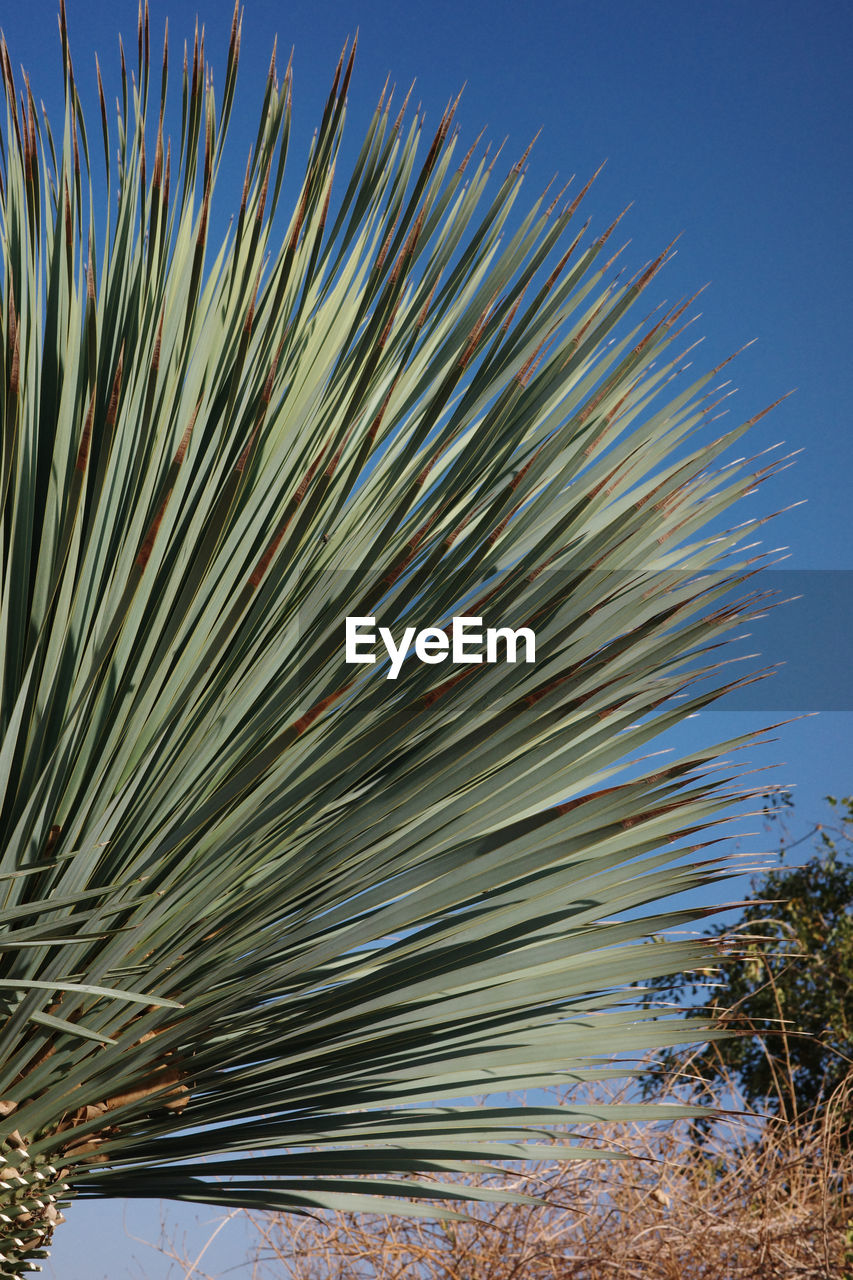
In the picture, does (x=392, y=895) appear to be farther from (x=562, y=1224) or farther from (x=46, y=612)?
(x=562, y=1224)

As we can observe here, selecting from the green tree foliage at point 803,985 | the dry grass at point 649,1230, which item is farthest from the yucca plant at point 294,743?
the green tree foliage at point 803,985

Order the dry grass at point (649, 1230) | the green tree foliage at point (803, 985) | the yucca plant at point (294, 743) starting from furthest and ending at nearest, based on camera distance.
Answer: the green tree foliage at point (803, 985)
the dry grass at point (649, 1230)
the yucca plant at point (294, 743)

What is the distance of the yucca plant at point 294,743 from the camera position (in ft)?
4.94

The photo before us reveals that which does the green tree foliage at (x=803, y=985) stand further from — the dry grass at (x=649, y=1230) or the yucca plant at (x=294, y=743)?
the yucca plant at (x=294, y=743)

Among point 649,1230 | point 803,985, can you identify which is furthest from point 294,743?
point 803,985

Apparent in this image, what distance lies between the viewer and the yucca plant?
150 centimetres

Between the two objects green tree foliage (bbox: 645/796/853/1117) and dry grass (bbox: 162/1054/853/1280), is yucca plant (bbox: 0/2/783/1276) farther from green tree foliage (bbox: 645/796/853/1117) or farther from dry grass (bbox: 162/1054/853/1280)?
green tree foliage (bbox: 645/796/853/1117)

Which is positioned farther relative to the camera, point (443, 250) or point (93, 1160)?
point (443, 250)

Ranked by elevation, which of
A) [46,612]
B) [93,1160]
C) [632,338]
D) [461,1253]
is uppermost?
[632,338]

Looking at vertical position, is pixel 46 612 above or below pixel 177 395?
below

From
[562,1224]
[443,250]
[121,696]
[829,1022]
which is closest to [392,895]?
[121,696]

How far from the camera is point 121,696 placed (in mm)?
1635

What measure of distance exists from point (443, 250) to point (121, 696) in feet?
3.88

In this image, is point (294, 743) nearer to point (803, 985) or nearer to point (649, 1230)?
point (649, 1230)
